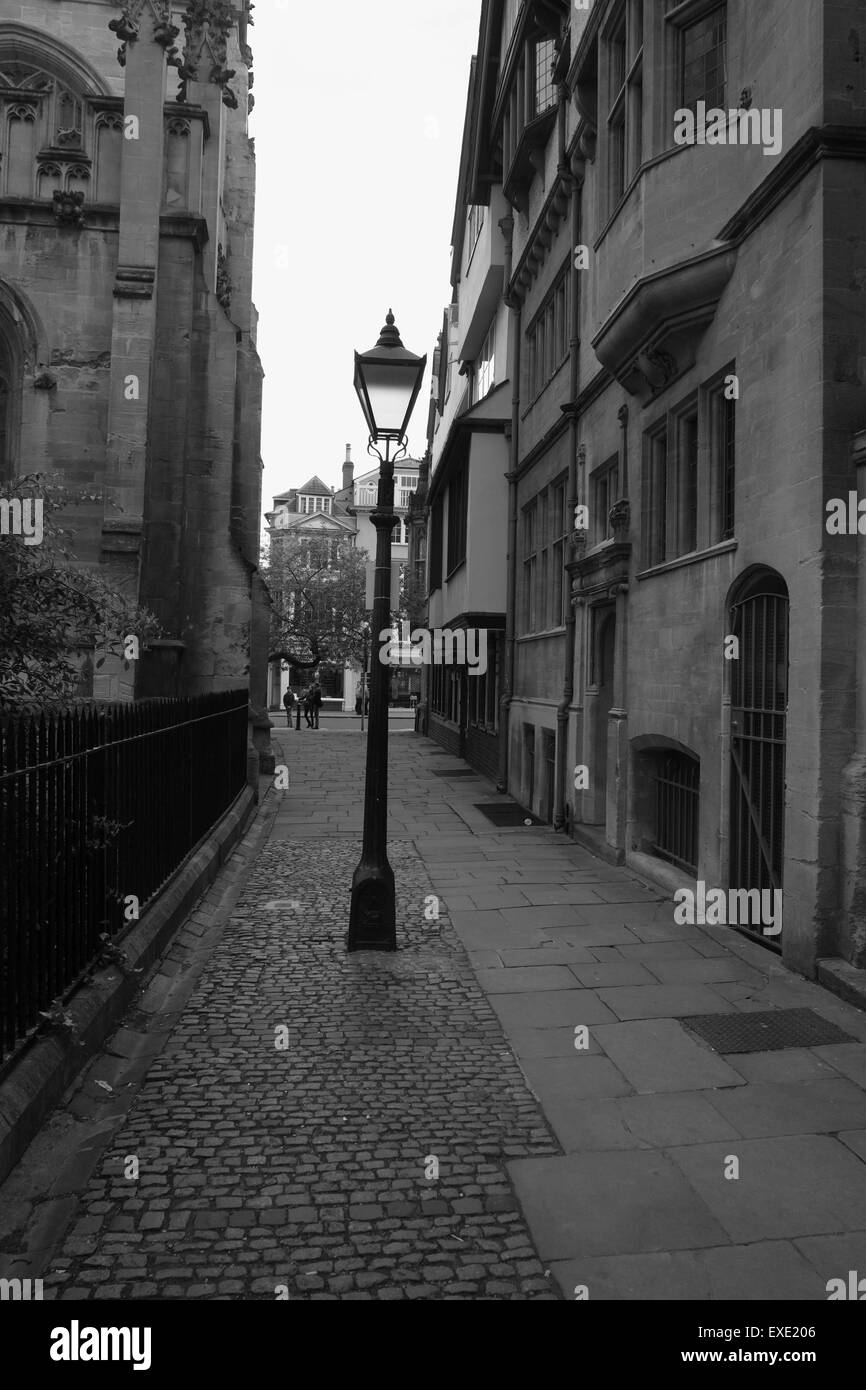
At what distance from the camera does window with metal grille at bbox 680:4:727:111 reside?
8.73 metres

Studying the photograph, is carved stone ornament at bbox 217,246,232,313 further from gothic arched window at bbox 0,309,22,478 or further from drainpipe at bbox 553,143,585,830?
drainpipe at bbox 553,143,585,830

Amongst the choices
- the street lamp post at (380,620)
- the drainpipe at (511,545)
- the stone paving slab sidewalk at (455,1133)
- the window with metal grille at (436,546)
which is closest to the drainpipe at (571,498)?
the drainpipe at (511,545)

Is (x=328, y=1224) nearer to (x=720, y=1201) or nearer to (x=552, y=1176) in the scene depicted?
(x=552, y=1176)

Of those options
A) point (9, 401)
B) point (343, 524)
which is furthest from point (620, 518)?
point (343, 524)

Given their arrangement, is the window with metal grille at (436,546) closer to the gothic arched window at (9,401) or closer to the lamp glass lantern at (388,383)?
the gothic arched window at (9,401)

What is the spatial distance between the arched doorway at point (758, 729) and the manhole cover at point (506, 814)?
6.86 m

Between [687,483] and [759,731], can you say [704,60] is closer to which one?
[687,483]

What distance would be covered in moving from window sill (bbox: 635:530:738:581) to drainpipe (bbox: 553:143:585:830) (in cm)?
295

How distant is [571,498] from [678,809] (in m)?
5.47

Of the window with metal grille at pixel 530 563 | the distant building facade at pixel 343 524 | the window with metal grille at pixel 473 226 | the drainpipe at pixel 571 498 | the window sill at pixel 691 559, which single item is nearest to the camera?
the window sill at pixel 691 559

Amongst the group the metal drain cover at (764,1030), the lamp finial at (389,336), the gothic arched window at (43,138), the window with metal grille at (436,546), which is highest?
the gothic arched window at (43,138)

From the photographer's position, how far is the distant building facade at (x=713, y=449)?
6.55 metres

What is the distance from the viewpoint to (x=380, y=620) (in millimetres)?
7902

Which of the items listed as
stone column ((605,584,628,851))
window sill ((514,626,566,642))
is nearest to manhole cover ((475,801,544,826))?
window sill ((514,626,566,642))
